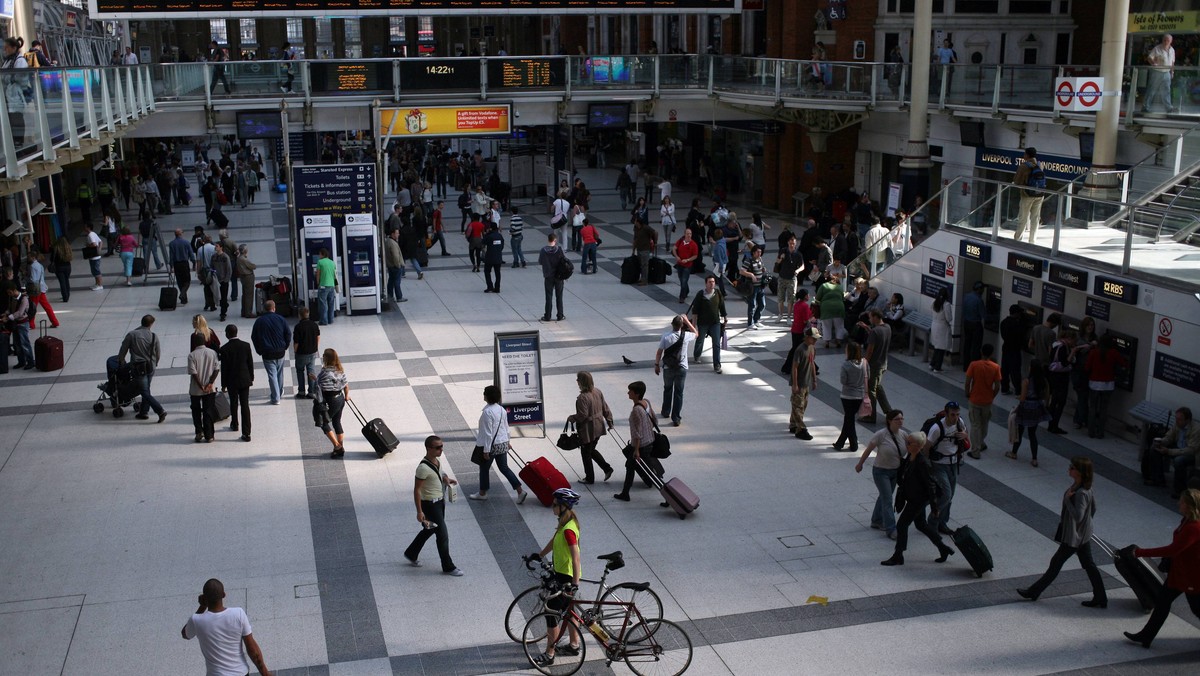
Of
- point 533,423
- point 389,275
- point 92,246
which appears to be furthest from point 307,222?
point 533,423

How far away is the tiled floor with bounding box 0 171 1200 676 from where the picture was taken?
941 cm

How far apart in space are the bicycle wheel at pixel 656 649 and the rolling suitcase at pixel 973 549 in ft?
9.71

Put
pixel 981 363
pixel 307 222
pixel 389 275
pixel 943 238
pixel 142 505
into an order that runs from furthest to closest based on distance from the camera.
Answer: pixel 389 275 < pixel 307 222 < pixel 943 238 < pixel 981 363 < pixel 142 505

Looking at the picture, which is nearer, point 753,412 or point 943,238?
point 753,412

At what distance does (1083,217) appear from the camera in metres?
15.9

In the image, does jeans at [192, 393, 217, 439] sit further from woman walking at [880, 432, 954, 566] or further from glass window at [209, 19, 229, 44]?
glass window at [209, 19, 229, 44]

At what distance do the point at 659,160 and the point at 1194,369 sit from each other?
1333 inches

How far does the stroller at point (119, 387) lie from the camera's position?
1528 centimetres

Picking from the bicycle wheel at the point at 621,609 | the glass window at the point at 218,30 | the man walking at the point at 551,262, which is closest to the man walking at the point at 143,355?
the man walking at the point at 551,262

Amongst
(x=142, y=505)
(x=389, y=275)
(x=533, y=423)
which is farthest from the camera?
(x=389, y=275)

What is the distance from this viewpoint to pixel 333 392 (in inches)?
542

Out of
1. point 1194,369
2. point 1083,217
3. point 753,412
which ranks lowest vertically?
point 753,412

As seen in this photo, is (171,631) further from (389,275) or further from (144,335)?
(389,275)

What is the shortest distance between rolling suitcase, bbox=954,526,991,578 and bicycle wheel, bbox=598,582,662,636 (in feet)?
9.45
